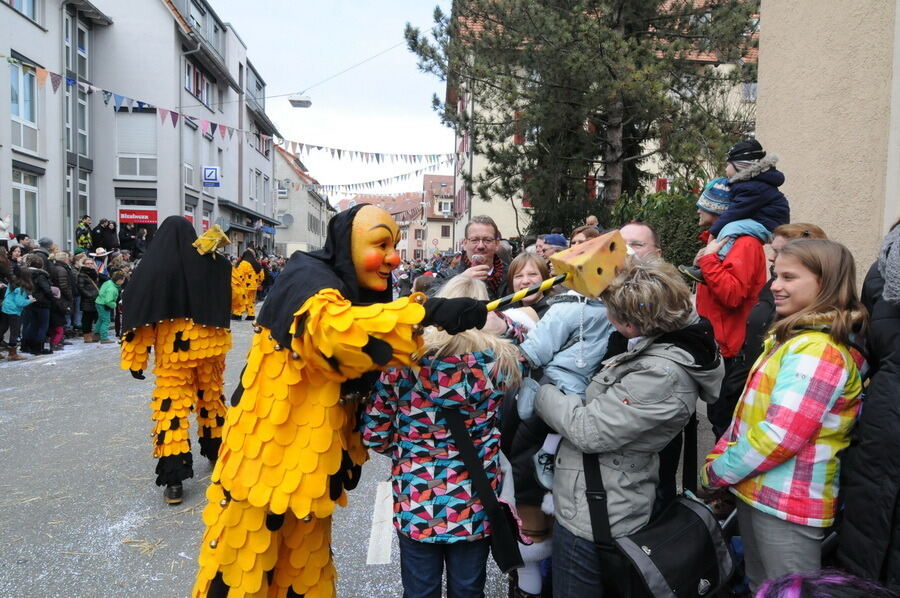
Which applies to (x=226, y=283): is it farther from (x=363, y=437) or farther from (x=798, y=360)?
(x=798, y=360)

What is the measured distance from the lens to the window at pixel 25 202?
15016mm

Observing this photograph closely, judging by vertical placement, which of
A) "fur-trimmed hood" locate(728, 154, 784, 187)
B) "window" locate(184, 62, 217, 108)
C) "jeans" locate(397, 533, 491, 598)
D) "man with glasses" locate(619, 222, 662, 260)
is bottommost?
"jeans" locate(397, 533, 491, 598)

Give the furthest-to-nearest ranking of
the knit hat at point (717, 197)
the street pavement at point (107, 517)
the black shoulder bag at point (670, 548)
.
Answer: the knit hat at point (717, 197)
the street pavement at point (107, 517)
the black shoulder bag at point (670, 548)

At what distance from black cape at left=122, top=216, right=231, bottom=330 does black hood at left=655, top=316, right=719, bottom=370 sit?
11.0ft

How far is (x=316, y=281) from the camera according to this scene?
2.01 meters

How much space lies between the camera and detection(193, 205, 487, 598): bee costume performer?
212cm

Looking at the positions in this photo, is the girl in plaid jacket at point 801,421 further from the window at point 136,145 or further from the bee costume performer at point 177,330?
the window at point 136,145

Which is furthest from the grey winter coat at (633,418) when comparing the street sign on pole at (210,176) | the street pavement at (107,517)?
the street sign on pole at (210,176)

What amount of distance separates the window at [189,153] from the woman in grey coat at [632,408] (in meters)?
23.2

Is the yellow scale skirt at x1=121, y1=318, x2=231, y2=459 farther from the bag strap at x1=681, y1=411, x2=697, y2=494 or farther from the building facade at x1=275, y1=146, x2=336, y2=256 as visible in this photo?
the building facade at x1=275, y1=146, x2=336, y2=256

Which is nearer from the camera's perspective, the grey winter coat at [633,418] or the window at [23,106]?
the grey winter coat at [633,418]

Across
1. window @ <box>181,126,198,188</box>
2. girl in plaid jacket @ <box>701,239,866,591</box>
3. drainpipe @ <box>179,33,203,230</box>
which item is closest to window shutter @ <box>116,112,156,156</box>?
drainpipe @ <box>179,33,203,230</box>

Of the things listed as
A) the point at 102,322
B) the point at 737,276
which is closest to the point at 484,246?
the point at 737,276

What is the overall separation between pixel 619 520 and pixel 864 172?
428 centimetres
